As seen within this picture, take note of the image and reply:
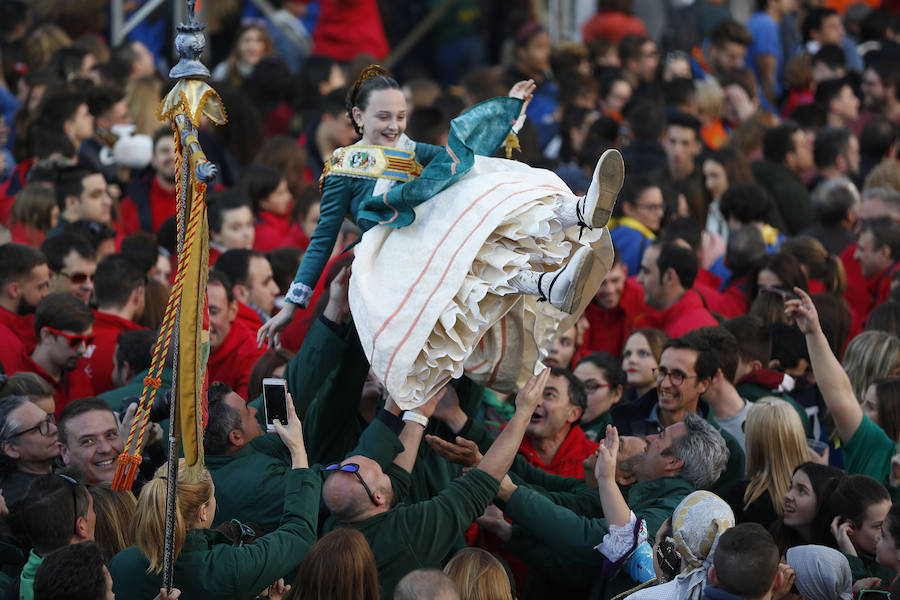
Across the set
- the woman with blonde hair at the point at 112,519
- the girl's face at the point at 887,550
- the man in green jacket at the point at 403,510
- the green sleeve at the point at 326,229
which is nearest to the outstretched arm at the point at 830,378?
the girl's face at the point at 887,550

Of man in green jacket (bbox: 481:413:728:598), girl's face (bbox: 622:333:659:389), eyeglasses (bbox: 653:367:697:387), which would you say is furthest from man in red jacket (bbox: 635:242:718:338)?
man in green jacket (bbox: 481:413:728:598)

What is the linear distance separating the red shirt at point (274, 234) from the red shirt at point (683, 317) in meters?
2.52

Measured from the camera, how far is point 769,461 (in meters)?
6.06

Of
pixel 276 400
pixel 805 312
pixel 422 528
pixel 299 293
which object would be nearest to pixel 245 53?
pixel 299 293

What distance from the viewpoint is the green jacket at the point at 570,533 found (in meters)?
5.45

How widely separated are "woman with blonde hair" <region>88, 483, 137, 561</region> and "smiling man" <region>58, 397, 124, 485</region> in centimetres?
71

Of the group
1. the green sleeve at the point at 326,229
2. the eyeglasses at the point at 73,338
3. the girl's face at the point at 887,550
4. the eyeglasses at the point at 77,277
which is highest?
the green sleeve at the point at 326,229

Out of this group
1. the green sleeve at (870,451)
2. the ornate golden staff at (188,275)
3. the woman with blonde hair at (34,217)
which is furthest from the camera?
the woman with blonde hair at (34,217)

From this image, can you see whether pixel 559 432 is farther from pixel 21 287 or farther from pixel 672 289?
pixel 21 287

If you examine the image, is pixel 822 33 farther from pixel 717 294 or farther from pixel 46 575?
pixel 46 575

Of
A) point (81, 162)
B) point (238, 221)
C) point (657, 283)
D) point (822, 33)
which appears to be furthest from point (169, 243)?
point (822, 33)

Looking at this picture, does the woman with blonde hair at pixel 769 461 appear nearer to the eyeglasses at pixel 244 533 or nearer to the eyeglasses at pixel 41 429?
the eyeglasses at pixel 244 533

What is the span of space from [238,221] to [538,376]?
3.72 m

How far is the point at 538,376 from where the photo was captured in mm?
5609
